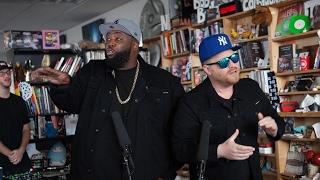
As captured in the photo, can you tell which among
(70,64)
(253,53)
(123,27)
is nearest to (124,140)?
(123,27)

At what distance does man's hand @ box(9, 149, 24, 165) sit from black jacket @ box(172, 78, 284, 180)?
7.25 feet

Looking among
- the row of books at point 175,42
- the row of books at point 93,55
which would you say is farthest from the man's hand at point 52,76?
the row of books at point 175,42

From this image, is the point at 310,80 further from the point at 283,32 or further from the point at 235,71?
the point at 235,71

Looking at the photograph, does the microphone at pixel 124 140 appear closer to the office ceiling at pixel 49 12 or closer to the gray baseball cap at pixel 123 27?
the gray baseball cap at pixel 123 27

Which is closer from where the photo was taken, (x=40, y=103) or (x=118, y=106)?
(x=118, y=106)

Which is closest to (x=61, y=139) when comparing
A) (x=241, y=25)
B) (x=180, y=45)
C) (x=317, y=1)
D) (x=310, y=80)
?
(x=180, y=45)

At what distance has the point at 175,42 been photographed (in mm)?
5559

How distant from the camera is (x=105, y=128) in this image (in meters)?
2.18

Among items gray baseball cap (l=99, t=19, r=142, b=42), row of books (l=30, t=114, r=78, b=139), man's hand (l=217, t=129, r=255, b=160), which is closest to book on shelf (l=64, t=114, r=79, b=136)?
Answer: row of books (l=30, t=114, r=78, b=139)

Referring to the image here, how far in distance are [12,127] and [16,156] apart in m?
0.29

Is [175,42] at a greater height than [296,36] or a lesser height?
greater

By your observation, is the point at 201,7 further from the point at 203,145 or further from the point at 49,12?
the point at 203,145

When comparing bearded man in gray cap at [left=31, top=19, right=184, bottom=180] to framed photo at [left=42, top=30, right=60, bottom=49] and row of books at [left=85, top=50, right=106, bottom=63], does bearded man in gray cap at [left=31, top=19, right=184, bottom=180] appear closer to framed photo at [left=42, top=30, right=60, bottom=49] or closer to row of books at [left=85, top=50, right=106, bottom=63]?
framed photo at [left=42, top=30, right=60, bottom=49]

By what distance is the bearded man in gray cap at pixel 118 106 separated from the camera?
2.16m
